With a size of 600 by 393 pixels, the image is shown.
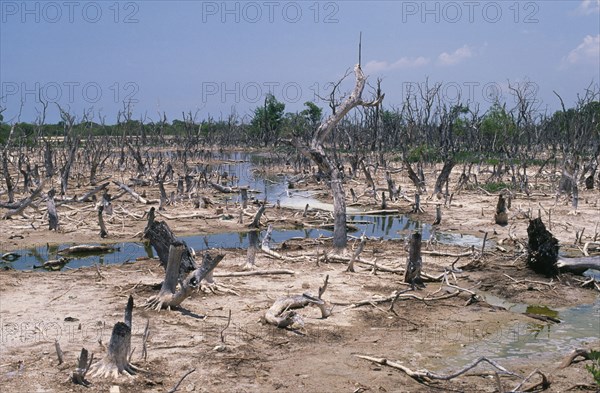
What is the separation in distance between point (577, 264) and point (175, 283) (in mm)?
6235

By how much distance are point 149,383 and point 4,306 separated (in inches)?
142

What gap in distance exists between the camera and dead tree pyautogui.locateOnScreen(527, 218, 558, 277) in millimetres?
10539

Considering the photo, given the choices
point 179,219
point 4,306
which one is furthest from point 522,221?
point 4,306

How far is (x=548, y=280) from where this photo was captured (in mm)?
10508

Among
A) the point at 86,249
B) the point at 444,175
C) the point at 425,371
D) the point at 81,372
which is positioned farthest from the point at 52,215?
the point at 444,175

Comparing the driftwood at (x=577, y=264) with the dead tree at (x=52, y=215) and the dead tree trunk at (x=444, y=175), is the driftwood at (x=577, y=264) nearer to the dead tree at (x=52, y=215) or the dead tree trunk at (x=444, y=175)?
the dead tree trunk at (x=444, y=175)

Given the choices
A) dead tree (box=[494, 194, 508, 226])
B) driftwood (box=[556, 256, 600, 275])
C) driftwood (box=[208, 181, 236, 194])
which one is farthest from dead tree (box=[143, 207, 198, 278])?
driftwood (box=[208, 181, 236, 194])

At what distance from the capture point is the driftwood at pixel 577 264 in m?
10.5

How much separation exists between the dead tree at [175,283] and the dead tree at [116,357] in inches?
85.3

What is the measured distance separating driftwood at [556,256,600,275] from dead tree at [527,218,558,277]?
0.49 ft

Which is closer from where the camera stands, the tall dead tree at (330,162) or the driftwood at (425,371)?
the driftwood at (425,371)

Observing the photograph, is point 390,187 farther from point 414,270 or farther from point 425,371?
point 425,371

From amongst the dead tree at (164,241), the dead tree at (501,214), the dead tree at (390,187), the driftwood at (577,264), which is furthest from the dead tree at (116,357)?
the dead tree at (390,187)

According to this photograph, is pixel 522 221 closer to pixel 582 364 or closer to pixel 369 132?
pixel 582 364
